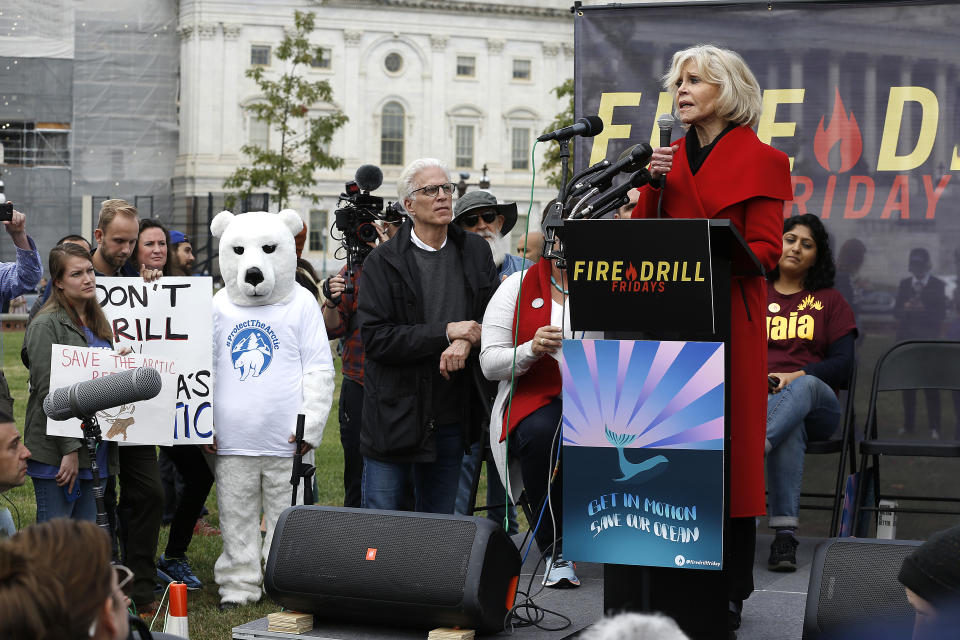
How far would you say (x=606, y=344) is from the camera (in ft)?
12.8

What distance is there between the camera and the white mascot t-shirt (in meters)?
5.66

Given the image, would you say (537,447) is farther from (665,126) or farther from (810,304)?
(810,304)

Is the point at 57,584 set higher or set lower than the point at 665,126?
lower

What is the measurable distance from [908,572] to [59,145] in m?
45.3

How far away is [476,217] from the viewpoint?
7.07 metres

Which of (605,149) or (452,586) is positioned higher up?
(605,149)

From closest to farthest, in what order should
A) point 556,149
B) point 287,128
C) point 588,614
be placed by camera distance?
point 588,614 → point 556,149 → point 287,128

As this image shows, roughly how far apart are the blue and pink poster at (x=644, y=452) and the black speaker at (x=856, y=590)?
41 cm

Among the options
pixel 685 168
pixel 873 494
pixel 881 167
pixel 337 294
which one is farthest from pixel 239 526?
pixel 881 167

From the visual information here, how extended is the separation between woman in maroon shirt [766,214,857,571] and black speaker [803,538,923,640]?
2.11 meters

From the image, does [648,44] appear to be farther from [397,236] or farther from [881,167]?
[397,236]

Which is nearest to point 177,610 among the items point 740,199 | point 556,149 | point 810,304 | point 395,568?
point 395,568

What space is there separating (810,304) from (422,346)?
8.38 feet

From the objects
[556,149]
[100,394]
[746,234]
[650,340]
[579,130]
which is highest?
[556,149]
